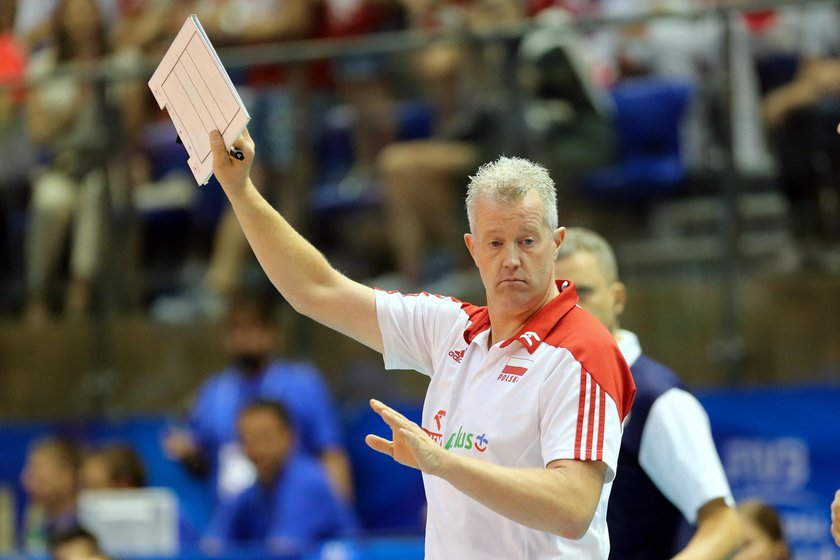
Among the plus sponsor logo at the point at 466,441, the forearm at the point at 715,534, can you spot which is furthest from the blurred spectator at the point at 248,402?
the plus sponsor logo at the point at 466,441

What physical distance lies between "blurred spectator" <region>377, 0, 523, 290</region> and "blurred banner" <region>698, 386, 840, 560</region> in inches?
67.5

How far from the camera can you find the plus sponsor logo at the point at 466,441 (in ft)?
10.6

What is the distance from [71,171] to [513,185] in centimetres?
610

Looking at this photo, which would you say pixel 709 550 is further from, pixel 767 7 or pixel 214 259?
pixel 214 259

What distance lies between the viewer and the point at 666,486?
167 inches

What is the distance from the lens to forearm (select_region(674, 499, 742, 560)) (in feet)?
13.6

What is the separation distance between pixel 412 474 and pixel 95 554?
2.28m

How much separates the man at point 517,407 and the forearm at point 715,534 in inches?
36.4

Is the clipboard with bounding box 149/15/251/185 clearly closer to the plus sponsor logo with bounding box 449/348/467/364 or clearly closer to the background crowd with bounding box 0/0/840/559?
the plus sponsor logo with bounding box 449/348/467/364

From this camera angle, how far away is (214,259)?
8.52m

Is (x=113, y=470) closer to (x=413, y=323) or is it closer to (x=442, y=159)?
(x=442, y=159)

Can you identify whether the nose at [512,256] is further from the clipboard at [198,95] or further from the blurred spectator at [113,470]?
the blurred spectator at [113,470]

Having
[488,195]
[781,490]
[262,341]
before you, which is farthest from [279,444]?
[488,195]

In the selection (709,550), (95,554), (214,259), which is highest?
(214,259)
